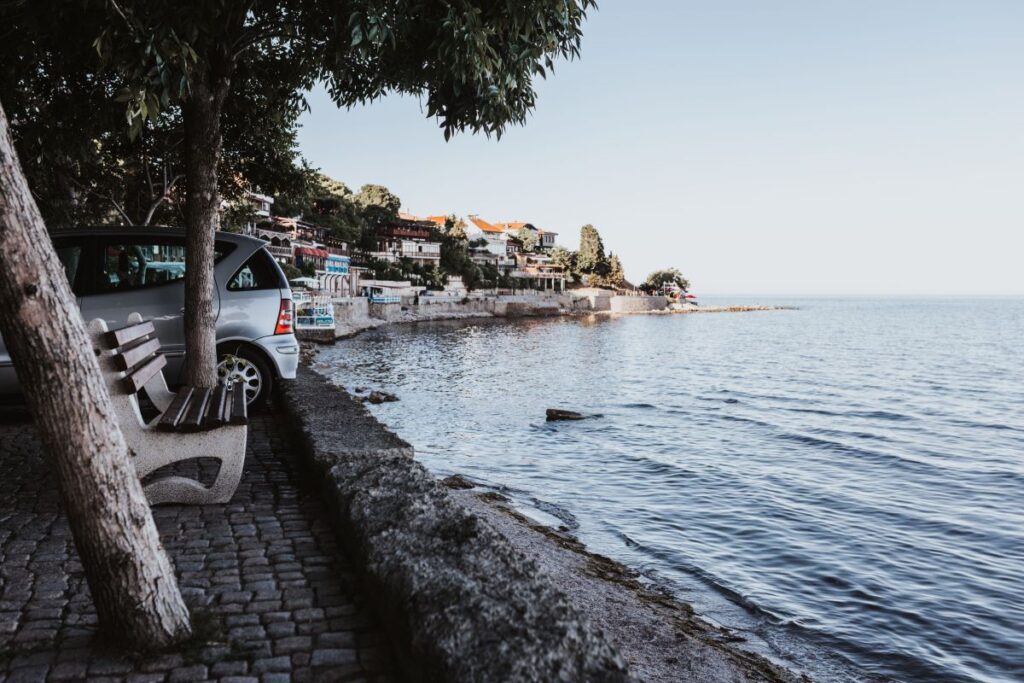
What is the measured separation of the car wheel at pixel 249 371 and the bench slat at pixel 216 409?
2.68 meters

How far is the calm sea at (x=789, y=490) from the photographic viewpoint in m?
6.70

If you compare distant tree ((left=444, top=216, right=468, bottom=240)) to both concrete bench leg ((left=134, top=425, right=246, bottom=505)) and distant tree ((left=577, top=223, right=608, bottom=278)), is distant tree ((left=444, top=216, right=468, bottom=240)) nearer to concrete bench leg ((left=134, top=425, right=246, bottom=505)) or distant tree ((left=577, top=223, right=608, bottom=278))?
distant tree ((left=577, top=223, right=608, bottom=278))

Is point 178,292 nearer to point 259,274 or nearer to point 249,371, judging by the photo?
point 259,274

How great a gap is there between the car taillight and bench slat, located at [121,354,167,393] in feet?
9.66

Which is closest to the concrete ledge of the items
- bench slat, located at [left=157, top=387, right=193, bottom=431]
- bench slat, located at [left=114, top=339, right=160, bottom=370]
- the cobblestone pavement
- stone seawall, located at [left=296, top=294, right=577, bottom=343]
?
the cobblestone pavement

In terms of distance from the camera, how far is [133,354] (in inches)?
187

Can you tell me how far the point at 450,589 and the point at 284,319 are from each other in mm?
6218

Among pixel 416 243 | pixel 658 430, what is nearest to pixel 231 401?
pixel 658 430

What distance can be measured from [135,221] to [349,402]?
14945mm

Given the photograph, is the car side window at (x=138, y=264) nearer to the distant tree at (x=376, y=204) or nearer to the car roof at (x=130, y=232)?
the car roof at (x=130, y=232)

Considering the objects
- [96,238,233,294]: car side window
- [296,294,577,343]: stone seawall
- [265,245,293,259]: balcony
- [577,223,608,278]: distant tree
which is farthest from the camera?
[577,223,608,278]: distant tree

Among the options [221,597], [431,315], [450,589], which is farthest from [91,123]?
[431,315]

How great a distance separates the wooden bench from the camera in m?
4.36

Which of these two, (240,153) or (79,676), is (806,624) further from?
(240,153)
